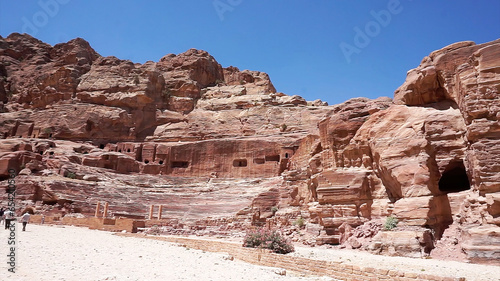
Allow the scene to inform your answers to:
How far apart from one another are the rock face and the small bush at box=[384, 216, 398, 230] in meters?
0.26

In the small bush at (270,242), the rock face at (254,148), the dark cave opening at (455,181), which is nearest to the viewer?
the rock face at (254,148)

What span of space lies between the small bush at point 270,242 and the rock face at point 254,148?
317 cm

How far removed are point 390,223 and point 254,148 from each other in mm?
30043

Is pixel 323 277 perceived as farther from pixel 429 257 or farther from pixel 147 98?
pixel 147 98

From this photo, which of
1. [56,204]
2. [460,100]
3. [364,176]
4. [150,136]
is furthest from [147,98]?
[460,100]

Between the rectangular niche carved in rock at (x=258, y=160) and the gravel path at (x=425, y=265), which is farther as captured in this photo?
the rectangular niche carved in rock at (x=258, y=160)

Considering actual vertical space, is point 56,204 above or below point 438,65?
below

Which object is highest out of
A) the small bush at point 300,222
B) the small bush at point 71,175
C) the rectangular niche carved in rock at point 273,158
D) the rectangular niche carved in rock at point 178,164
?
the rectangular niche carved in rock at point 273,158

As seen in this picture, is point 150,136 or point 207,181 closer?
point 207,181

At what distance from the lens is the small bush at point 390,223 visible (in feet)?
51.7

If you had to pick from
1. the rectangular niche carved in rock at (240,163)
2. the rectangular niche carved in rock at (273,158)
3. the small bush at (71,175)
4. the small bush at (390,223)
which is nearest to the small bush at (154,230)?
the small bush at (71,175)

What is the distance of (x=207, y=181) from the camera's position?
44812 mm

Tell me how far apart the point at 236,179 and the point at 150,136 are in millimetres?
18128

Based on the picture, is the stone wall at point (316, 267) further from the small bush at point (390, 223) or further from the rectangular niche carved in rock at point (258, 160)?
the rectangular niche carved in rock at point (258, 160)
